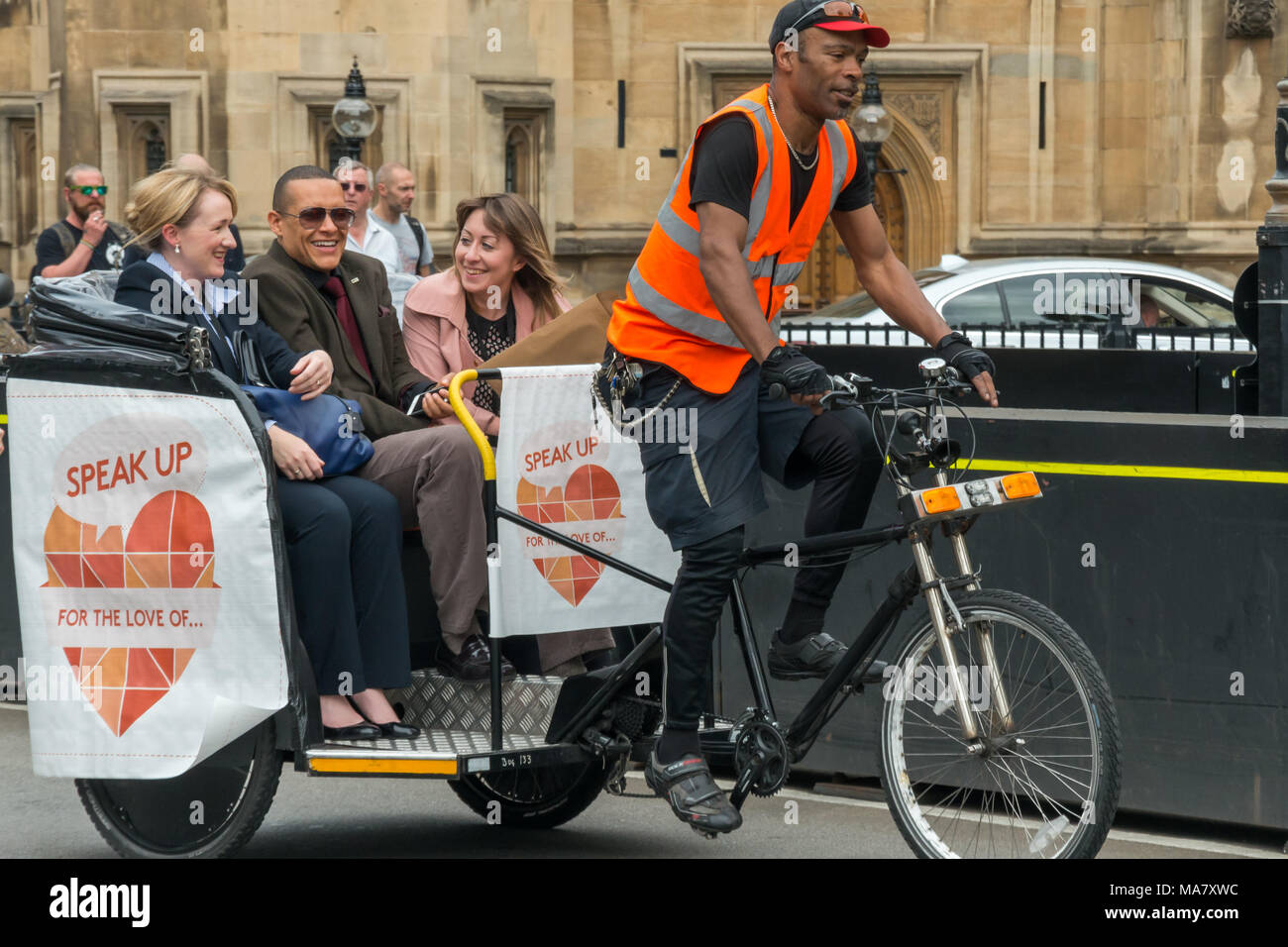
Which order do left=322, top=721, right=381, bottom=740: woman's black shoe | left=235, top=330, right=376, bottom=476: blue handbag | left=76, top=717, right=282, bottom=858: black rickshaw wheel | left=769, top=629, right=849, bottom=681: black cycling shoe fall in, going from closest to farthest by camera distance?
1. left=769, top=629, right=849, bottom=681: black cycling shoe
2. left=76, top=717, right=282, bottom=858: black rickshaw wheel
3. left=322, top=721, right=381, bottom=740: woman's black shoe
4. left=235, top=330, right=376, bottom=476: blue handbag

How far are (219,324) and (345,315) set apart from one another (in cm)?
47

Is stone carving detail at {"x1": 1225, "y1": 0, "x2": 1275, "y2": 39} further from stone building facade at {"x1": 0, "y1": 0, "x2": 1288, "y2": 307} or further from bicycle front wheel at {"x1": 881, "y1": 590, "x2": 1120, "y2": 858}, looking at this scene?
bicycle front wheel at {"x1": 881, "y1": 590, "x2": 1120, "y2": 858}

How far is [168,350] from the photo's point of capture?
5.19 metres

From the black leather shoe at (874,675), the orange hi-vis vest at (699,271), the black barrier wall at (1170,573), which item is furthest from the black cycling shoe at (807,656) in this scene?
the black barrier wall at (1170,573)

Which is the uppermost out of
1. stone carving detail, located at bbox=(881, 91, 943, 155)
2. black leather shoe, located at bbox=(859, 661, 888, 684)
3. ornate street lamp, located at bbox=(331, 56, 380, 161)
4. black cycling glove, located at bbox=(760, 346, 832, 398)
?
stone carving detail, located at bbox=(881, 91, 943, 155)

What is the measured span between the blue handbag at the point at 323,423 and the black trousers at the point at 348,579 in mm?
74

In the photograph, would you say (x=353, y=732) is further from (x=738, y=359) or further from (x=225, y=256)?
(x=225, y=256)

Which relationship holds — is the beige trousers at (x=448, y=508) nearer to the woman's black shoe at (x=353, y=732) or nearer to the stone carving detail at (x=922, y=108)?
the woman's black shoe at (x=353, y=732)

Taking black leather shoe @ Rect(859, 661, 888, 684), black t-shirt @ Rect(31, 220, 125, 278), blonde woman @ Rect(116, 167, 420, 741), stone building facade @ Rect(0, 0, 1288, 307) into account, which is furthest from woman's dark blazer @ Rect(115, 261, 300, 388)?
stone building facade @ Rect(0, 0, 1288, 307)

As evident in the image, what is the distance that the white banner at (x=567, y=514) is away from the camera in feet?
17.9

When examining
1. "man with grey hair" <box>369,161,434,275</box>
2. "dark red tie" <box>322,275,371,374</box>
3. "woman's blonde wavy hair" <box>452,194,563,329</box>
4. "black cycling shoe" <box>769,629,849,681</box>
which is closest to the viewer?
"black cycling shoe" <box>769,629,849,681</box>

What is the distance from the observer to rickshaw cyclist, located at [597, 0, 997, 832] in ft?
16.0

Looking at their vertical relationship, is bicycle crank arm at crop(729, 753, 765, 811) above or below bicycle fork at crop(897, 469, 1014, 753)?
below
